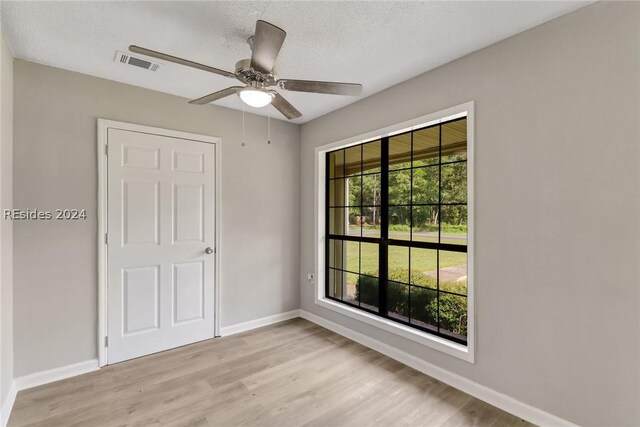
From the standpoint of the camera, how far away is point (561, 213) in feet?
6.17

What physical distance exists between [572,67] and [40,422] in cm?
406

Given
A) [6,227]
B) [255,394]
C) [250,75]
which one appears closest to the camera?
[250,75]

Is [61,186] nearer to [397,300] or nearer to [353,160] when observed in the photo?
[353,160]

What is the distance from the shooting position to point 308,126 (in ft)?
13.0

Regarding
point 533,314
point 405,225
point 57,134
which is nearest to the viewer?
point 533,314

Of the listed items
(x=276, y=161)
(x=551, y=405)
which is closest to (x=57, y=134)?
(x=276, y=161)

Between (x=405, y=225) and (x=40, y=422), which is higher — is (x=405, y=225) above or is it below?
above

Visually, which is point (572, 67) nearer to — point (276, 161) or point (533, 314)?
point (533, 314)

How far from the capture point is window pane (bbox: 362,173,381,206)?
11.0 feet

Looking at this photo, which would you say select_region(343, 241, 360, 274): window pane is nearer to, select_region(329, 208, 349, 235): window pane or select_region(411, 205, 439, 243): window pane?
select_region(329, 208, 349, 235): window pane

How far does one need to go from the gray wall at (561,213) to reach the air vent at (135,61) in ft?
7.80

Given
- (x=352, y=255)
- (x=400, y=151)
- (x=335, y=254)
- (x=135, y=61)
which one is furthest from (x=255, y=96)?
(x=335, y=254)

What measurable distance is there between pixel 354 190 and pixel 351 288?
1190mm

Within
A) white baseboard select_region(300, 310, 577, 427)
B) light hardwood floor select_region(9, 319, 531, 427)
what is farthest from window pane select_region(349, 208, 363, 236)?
light hardwood floor select_region(9, 319, 531, 427)
